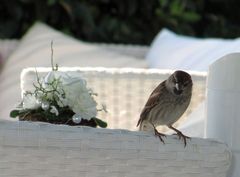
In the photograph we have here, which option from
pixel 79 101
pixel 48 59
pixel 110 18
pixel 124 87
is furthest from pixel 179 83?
pixel 110 18

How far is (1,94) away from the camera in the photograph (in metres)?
2.54

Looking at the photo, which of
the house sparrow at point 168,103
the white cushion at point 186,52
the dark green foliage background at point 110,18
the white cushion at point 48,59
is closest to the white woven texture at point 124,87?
the white cushion at point 186,52

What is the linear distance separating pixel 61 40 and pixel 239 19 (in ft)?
4.23

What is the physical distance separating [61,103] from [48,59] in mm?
1244

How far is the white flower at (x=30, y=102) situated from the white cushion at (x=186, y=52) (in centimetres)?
69

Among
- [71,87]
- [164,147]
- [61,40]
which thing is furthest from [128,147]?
[61,40]

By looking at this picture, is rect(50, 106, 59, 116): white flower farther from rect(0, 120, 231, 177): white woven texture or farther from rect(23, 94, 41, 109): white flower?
rect(0, 120, 231, 177): white woven texture

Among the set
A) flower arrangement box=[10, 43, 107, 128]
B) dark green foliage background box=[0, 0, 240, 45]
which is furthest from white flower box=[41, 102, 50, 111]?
dark green foliage background box=[0, 0, 240, 45]

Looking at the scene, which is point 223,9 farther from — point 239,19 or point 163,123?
point 163,123

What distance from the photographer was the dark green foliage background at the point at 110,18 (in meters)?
3.29

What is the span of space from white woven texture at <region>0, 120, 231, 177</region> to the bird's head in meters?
0.32

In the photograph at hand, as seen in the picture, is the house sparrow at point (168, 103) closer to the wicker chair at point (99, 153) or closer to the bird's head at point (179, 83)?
the bird's head at point (179, 83)

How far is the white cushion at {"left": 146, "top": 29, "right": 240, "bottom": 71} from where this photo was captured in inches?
84.3

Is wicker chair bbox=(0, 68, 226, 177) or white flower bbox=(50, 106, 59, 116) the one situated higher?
white flower bbox=(50, 106, 59, 116)
